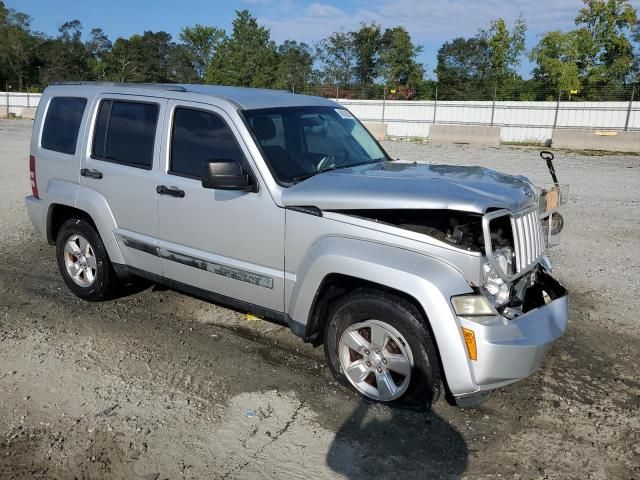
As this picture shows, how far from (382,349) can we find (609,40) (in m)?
55.0

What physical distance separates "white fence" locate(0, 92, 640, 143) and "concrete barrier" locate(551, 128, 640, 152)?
23.7ft

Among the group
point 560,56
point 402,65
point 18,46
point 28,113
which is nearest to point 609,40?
point 560,56

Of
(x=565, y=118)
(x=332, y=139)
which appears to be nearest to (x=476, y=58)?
(x=565, y=118)

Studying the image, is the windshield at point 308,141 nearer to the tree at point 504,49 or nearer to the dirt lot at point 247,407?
the dirt lot at point 247,407

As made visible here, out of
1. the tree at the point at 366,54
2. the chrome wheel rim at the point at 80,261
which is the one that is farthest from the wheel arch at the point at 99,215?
the tree at the point at 366,54

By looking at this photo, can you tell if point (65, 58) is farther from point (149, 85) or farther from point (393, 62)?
point (149, 85)

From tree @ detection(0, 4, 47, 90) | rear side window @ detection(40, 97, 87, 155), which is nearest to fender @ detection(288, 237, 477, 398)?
rear side window @ detection(40, 97, 87, 155)

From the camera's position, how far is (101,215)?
511cm

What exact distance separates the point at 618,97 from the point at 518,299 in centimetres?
3246

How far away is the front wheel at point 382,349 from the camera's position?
3.51 meters

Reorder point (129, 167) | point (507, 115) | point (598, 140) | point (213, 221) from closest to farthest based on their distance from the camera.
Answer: point (213, 221), point (129, 167), point (598, 140), point (507, 115)

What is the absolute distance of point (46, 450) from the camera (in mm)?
3330

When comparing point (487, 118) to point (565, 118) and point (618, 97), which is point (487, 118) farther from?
point (618, 97)

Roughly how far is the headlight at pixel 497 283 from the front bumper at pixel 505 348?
136 millimetres
